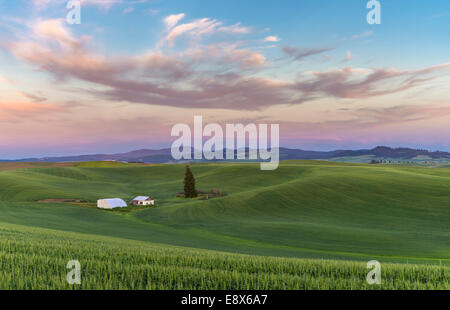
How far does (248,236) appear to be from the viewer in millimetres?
30516

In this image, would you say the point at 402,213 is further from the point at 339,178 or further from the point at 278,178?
the point at 278,178

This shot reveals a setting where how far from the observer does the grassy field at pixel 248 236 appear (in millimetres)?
6156

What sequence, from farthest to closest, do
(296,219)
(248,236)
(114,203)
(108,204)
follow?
(114,203)
(108,204)
(296,219)
(248,236)

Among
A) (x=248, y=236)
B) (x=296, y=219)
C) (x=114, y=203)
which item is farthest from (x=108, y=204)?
(x=296, y=219)

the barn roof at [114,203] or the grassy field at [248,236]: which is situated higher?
the grassy field at [248,236]

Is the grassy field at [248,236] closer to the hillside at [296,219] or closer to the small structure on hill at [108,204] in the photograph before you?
the hillside at [296,219]

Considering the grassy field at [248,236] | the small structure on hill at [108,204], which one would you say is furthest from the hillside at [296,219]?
the small structure on hill at [108,204]

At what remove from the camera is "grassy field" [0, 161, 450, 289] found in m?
6.16

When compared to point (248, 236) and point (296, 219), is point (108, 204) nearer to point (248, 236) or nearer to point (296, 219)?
point (248, 236)

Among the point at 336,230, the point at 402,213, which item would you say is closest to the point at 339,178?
the point at 402,213

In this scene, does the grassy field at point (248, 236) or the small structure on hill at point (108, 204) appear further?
the small structure on hill at point (108, 204)

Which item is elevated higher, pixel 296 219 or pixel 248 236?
pixel 248 236

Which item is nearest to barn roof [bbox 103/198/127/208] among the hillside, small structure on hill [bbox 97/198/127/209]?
small structure on hill [bbox 97/198/127/209]
